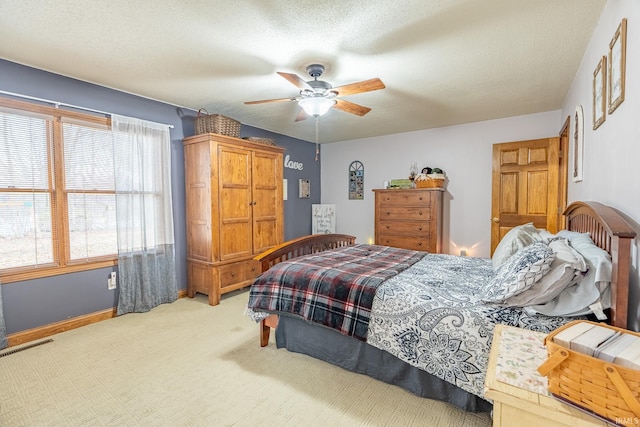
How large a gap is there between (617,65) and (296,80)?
6.08ft

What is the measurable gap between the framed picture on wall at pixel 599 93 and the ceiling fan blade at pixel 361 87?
1311mm

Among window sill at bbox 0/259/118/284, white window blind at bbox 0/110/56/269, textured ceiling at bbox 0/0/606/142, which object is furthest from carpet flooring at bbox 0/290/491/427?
textured ceiling at bbox 0/0/606/142

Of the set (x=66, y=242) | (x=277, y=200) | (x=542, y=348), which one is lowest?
(x=542, y=348)

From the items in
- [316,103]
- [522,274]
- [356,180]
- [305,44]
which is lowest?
[522,274]

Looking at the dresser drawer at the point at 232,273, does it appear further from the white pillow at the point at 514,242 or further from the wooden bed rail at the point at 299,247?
the white pillow at the point at 514,242

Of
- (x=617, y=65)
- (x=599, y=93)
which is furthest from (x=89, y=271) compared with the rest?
(x=599, y=93)

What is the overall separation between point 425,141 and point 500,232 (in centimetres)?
180

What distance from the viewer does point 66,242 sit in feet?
9.37

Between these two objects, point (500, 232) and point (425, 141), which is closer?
point (500, 232)

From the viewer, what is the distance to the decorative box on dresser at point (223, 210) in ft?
11.6

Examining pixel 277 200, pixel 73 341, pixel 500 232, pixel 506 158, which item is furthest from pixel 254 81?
pixel 500 232

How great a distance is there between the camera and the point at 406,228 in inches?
177

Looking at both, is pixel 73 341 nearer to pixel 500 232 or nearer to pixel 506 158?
pixel 500 232

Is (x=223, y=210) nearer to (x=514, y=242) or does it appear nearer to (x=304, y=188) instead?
(x=304, y=188)
